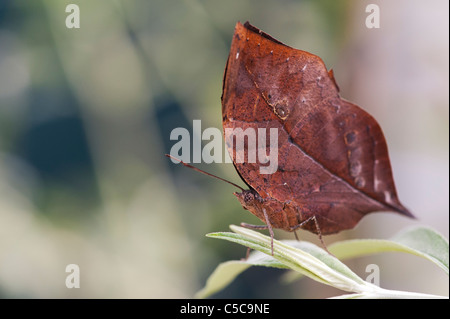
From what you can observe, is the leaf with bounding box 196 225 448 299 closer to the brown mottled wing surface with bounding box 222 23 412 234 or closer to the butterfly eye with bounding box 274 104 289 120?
the brown mottled wing surface with bounding box 222 23 412 234

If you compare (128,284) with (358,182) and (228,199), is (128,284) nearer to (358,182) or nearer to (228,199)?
(228,199)

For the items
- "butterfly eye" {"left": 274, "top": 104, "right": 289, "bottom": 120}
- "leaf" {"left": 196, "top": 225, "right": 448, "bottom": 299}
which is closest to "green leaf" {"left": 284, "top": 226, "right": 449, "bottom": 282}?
"leaf" {"left": 196, "top": 225, "right": 448, "bottom": 299}

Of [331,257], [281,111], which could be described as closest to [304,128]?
[281,111]

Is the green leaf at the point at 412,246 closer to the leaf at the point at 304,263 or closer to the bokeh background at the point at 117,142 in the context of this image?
the leaf at the point at 304,263

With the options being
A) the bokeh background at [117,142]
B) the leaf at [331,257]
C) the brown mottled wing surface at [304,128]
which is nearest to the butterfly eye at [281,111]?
the brown mottled wing surface at [304,128]

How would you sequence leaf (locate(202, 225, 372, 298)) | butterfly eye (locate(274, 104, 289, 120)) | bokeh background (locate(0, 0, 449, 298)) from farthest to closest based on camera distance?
bokeh background (locate(0, 0, 449, 298))
butterfly eye (locate(274, 104, 289, 120))
leaf (locate(202, 225, 372, 298))

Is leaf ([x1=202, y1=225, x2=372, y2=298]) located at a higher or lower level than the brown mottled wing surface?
lower

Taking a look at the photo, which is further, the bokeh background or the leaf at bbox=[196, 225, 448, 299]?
the bokeh background
